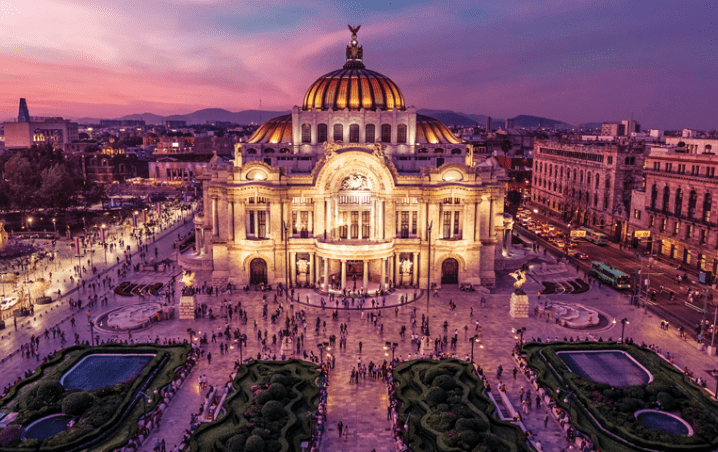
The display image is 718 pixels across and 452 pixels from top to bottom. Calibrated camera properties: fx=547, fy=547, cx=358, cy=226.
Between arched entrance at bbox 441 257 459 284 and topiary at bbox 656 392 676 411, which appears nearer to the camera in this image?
topiary at bbox 656 392 676 411

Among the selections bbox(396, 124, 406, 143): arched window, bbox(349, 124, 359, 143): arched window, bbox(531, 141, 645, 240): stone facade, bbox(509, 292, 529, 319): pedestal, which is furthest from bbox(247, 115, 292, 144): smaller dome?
bbox(531, 141, 645, 240): stone facade

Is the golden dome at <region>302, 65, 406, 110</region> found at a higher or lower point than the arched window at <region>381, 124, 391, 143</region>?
higher

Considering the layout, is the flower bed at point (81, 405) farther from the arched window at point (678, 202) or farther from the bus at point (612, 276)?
the arched window at point (678, 202)

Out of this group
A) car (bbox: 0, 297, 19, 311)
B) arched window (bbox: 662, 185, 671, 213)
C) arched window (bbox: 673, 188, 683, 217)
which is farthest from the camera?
arched window (bbox: 662, 185, 671, 213)

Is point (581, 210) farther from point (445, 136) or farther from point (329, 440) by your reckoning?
point (329, 440)

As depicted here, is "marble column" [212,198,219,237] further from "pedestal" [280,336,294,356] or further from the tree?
the tree

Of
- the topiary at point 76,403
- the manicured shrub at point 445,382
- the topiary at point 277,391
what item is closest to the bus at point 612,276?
the manicured shrub at point 445,382

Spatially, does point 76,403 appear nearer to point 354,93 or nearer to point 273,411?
point 273,411
